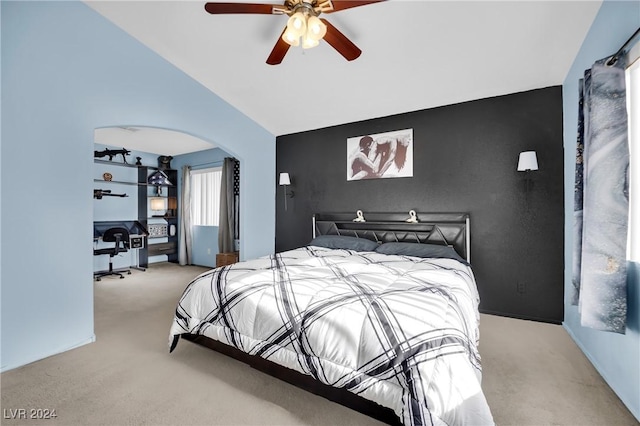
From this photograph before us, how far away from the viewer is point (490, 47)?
8.66 ft

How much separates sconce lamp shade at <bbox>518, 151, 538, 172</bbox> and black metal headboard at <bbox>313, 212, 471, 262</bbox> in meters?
0.78

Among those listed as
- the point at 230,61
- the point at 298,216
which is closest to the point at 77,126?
the point at 230,61

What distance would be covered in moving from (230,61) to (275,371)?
3.26m

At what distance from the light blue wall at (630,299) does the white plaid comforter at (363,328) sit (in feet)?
2.97

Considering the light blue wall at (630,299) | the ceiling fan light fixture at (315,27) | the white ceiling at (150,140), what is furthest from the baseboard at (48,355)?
the light blue wall at (630,299)

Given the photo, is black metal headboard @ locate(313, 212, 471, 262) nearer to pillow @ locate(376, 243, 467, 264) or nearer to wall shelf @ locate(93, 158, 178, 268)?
pillow @ locate(376, 243, 467, 264)

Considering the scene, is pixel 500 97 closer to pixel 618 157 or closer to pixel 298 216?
pixel 618 157

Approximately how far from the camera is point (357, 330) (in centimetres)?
153

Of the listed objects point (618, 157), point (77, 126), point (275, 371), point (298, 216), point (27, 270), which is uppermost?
point (77, 126)

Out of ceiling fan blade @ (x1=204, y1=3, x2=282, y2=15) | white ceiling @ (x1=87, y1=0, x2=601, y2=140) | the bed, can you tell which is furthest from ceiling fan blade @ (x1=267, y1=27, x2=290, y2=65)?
the bed

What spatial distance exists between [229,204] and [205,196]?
1.13 m

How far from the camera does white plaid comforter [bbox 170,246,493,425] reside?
128 cm

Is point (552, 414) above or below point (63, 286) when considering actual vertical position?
below

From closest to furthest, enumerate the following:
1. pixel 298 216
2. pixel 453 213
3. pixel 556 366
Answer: pixel 556 366, pixel 453 213, pixel 298 216
